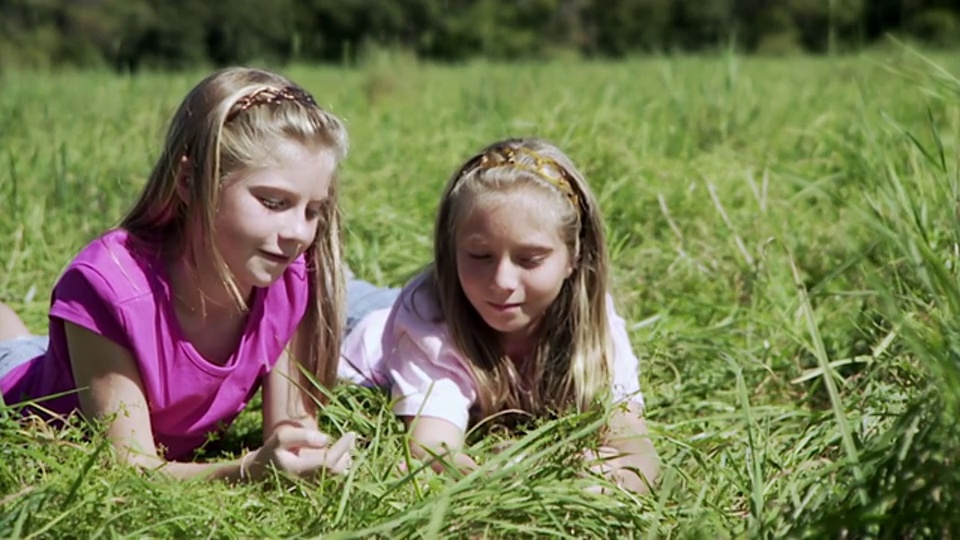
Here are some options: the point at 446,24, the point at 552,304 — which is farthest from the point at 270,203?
the point at 446,24

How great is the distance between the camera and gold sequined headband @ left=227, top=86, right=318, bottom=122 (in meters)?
2.16

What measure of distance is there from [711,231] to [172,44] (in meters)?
20.8

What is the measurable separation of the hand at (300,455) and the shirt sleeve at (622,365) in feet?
2.18

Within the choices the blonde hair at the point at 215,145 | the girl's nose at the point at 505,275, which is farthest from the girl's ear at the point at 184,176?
the girl's nose at the point at 505,275

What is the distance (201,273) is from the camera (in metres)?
2.23

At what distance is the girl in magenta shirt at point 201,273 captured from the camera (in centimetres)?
212

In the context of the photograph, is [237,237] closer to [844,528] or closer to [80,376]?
[80,376]

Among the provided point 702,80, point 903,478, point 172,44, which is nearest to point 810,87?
point 702,80

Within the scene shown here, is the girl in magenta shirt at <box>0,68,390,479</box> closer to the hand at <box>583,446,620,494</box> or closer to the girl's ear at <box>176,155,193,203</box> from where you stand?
the girl's ear at <box>176,155,193,203</box>

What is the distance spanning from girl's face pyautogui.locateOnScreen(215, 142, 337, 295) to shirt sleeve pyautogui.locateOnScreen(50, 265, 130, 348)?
21 centimetres

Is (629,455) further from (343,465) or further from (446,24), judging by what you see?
(446,24)

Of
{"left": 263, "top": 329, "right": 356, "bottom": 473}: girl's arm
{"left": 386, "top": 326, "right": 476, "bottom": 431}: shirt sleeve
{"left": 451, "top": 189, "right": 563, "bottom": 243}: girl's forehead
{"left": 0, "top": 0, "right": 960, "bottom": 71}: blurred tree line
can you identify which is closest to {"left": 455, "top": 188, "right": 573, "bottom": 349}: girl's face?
{"left": 451, "top": 189, "right": 563, "bottom": 243}: girl's forehead

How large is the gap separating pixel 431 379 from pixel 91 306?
687 mm

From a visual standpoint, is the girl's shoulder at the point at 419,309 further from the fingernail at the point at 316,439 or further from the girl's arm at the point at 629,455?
the fingernail at the point at 316,439
